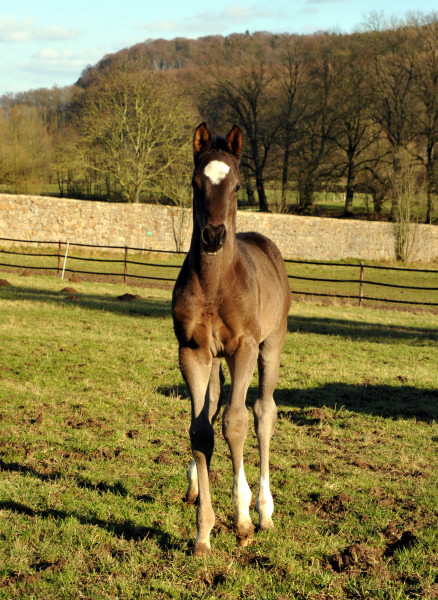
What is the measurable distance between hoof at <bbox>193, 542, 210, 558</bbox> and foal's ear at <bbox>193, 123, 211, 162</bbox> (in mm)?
2348

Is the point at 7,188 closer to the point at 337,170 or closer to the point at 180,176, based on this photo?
the point at 180,176

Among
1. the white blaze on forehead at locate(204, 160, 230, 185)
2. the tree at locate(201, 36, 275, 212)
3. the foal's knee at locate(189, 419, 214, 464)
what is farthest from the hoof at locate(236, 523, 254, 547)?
the tree at locate(201, 36, 275, 212)

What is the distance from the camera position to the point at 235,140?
3.96 meters

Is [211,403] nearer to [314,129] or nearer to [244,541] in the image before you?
[244,541]

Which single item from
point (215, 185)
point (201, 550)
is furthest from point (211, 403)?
point (215, 185)

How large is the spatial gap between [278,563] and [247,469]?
5.79 feet

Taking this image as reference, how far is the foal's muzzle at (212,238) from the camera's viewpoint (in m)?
3.49

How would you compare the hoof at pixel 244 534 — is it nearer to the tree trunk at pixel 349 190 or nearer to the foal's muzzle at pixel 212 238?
the foal's muzzle at pixel 212 238

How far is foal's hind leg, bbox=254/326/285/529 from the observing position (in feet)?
14.1

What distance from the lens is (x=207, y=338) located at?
394 cm

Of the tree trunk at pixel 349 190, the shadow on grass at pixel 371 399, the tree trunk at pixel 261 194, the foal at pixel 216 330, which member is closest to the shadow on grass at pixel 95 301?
the shadow on grass at pixel 371 399

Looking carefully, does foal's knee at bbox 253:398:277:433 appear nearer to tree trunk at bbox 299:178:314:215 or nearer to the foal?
the foal

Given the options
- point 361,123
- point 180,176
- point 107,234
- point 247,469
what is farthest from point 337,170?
point 247,469

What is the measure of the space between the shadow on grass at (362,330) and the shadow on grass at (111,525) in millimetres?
10210
